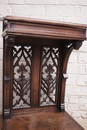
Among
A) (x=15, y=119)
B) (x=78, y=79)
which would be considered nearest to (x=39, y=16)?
(x=78, y=79)

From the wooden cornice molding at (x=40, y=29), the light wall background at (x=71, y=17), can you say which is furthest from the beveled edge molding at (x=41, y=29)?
the light wall background at (x=71, y=17)

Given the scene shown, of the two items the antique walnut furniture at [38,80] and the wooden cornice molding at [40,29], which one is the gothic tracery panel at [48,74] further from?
the wooden cornice molding at [40,29]

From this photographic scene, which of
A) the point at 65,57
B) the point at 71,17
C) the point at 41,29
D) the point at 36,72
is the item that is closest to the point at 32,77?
the point at 36,72

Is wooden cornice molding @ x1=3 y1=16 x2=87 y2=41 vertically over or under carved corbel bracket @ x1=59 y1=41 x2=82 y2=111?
over

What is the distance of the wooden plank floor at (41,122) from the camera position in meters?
0.75

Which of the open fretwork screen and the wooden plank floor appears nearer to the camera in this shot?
the wooden plank floor

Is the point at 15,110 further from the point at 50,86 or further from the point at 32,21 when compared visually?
the point at 32,21

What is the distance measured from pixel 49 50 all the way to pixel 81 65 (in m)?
0.32

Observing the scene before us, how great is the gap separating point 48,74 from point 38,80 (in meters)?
0.08

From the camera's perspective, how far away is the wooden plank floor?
753 millimetres

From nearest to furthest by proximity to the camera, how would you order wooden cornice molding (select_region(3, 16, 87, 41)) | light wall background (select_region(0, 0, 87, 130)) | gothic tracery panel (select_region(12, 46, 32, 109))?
1. wooden cornice molding (select_region(3, 16, 87, 41))
2. gothic tracery panel (select_region(12, 46, 32, 109))
3. light wall background (select_region(0, 0, 87, 130))

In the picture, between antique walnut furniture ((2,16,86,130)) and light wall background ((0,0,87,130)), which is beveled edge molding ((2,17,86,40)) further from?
light wall background ((0,0,87,130))

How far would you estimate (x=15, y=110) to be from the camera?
88 cm

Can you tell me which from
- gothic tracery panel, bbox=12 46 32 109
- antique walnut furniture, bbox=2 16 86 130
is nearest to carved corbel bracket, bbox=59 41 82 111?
antique walnut furniture, bbox=2 16 86 130
